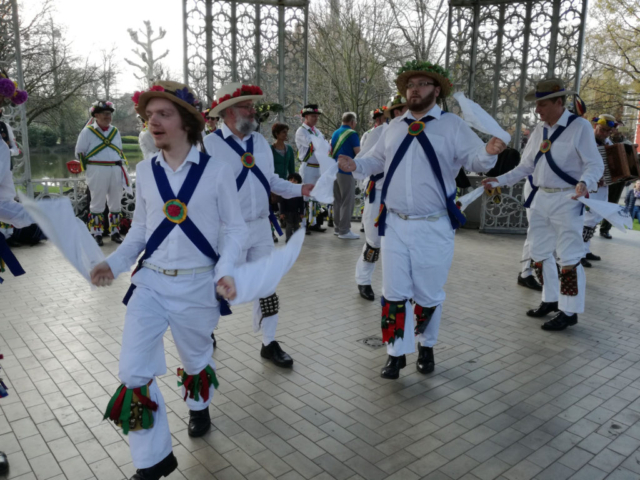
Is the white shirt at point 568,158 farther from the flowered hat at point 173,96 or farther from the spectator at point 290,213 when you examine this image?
the spectator at point 290,213

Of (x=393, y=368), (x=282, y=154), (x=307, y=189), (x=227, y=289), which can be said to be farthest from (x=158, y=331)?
(x=282, y=154)

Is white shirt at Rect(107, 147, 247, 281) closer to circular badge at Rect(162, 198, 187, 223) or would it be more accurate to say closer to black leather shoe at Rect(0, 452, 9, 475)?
circular badge at Rect(162, 198, 187, 223)

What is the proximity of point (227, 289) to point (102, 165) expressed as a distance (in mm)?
7077

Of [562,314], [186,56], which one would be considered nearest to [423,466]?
→ [562,314]

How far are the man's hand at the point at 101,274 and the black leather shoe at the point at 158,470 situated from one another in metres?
0.94

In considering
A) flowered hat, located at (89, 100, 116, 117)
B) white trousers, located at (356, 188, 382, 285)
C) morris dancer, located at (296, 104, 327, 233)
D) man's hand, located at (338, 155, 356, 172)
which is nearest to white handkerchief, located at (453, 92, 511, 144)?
man's hand, located at (338, 155, 356, 172)

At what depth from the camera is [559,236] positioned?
5176 millimetres

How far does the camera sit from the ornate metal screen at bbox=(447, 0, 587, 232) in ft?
31.0

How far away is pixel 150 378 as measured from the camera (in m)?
2.58

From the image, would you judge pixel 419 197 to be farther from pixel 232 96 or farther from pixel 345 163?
pixel 232 96

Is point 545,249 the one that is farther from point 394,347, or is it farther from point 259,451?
point 259,451

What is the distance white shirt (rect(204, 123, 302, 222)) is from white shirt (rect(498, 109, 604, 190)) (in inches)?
91.7

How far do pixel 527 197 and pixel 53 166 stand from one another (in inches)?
560

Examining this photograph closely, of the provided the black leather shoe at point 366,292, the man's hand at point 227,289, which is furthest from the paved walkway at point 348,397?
the man's hand at point 227,289
